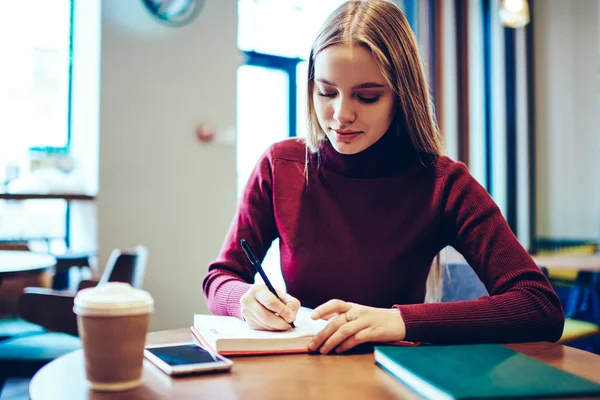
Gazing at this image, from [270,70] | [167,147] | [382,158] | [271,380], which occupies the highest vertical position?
[270,70]

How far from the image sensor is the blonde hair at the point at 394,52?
117cm

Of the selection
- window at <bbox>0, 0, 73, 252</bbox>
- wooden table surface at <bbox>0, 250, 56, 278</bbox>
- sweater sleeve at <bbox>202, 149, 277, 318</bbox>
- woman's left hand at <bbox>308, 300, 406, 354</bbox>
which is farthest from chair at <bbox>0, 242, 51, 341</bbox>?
woman's left hand at <bbox>308, 300, 406, 354</bbox>

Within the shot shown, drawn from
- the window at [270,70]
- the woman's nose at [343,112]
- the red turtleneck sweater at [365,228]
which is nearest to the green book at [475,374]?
the red turtleneck sweater at [365,228]

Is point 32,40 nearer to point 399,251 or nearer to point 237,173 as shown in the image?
point 237,173

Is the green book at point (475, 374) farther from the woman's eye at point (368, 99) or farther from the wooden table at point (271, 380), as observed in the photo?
the woman's eye at point (368, 99)

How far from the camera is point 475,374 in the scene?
678 mm

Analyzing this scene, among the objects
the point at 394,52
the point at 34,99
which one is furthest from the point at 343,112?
the point at 34,99

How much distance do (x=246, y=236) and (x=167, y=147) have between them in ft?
8.16

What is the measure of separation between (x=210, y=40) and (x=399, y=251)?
294cm

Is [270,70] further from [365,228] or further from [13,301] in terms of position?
[365,228]

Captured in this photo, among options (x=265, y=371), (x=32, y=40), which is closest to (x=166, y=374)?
(x=265, y=371)

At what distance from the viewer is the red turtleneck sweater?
120 centimetres

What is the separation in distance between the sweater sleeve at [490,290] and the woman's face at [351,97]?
0.71 ft

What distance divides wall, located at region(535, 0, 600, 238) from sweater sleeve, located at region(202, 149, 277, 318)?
4.23 metres
